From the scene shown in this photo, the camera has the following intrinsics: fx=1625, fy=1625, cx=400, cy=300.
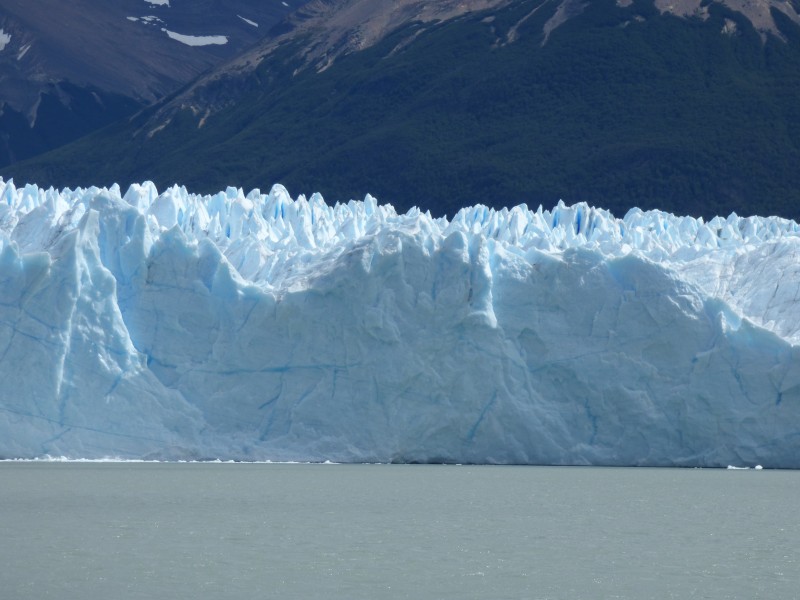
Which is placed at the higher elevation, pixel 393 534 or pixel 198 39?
pixel 198 39

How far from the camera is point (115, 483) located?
2538 centimetres

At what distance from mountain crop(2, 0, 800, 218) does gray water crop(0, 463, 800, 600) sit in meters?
46.0

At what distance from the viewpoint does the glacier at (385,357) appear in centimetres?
2703

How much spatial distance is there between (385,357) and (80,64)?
332ft

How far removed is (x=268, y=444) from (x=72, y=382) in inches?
134

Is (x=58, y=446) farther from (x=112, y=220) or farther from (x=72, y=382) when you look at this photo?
(x=112, y=220)

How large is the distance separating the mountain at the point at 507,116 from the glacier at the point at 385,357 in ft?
140

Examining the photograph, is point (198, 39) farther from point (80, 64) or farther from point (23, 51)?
point (23, 51)

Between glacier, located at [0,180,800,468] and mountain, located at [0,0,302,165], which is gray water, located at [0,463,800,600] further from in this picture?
mountain, located at [0,0,302,165]

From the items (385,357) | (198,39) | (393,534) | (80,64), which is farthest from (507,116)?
(393,534)

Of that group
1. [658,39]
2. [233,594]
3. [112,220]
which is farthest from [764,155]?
[233,594]

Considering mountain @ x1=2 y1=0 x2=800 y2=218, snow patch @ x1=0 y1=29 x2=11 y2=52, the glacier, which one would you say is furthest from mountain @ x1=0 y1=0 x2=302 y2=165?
the glacier

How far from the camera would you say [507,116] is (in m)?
82.5

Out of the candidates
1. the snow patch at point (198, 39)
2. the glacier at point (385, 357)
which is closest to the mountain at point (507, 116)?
the snow patch at point (198, 39)
